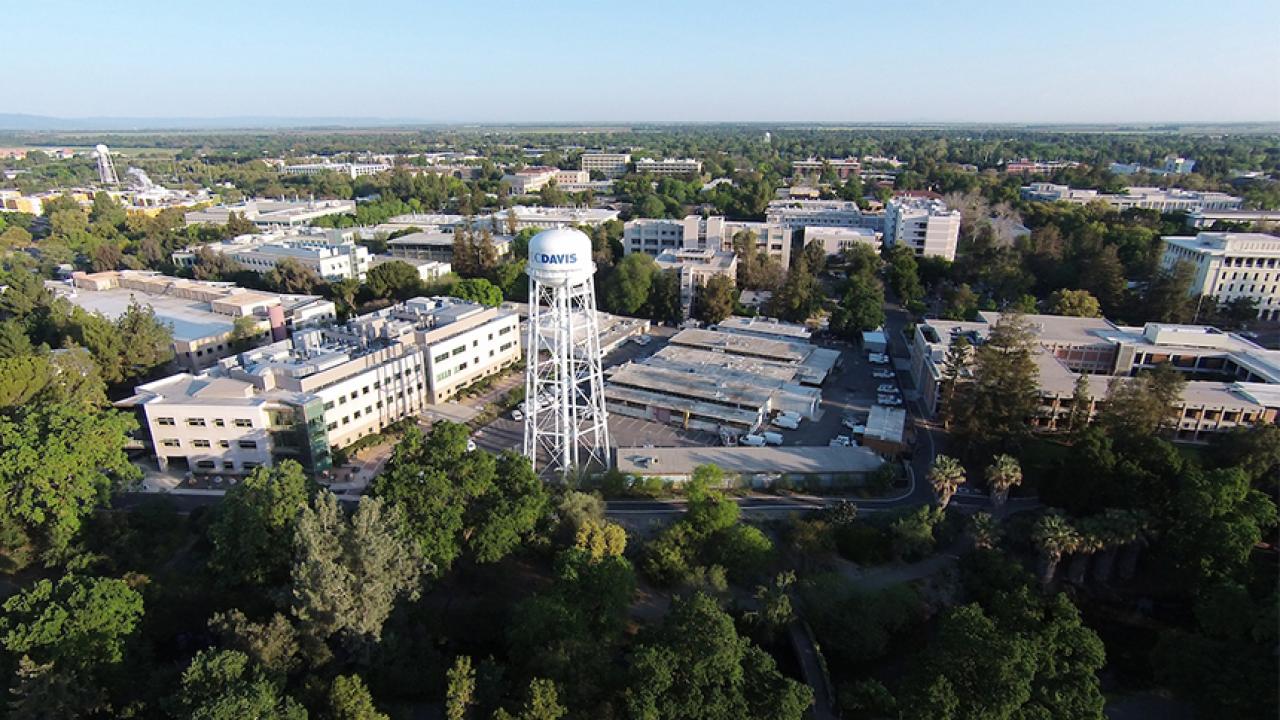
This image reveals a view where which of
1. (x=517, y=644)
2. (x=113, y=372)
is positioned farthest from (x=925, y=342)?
(x=113, y=372)

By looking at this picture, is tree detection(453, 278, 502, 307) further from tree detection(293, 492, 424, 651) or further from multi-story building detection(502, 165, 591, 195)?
multi-story building detection(502, 165, 591, 195)

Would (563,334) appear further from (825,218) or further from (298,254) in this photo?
(825,218)

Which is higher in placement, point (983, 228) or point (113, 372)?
point (983, 228)

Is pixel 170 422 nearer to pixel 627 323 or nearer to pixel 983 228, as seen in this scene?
pixel 627 323

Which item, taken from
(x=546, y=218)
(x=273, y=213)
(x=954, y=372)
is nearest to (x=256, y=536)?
(x=954, y=372)

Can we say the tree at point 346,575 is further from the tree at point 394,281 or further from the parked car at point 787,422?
the tree at point 394,281

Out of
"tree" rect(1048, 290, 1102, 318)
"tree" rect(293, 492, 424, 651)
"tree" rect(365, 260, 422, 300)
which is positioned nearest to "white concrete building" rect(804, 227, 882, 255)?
"tree" rect(1048, 290, 1102, 318)
